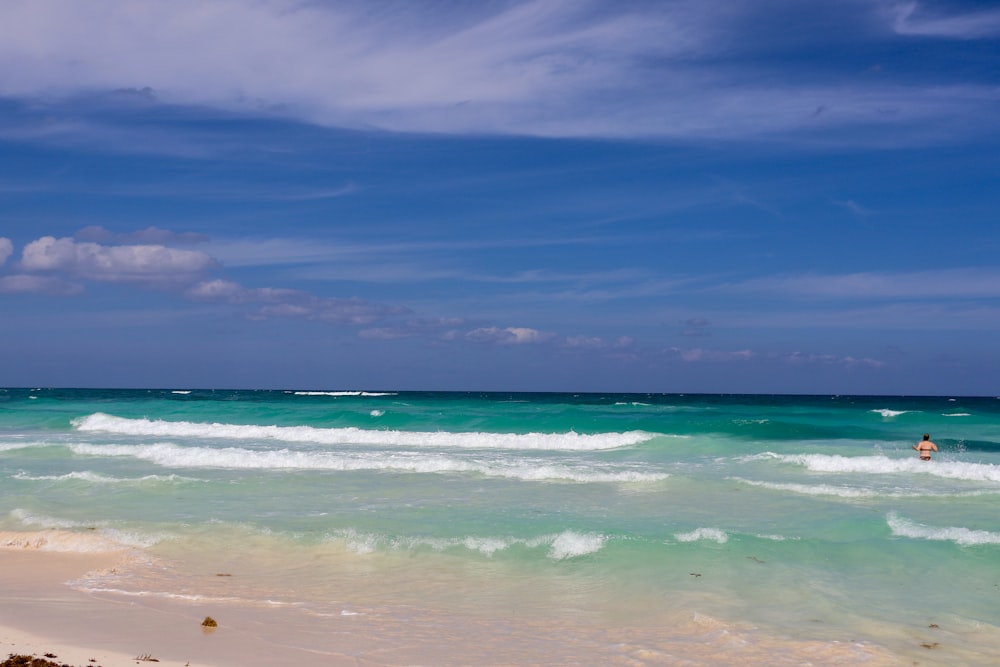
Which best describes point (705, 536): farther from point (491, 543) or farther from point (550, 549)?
point (491, 543)

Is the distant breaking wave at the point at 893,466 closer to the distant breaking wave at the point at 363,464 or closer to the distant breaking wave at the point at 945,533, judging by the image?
the distant breaking wave at the point at 363,464

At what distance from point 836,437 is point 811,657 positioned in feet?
87.6

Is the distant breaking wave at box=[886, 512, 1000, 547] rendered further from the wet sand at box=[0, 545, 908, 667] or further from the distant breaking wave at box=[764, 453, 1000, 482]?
the distant breaking wave at box=[764, 453, 1000, 482]

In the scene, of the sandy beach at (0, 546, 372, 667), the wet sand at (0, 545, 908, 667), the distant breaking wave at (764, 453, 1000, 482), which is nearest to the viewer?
the sandy beach at (0, 546, 372, 667)

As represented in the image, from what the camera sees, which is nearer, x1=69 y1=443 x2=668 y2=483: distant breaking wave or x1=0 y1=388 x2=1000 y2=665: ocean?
x1=0 y1=388 x2=1000 y2=665: ocean

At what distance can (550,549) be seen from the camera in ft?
35.3

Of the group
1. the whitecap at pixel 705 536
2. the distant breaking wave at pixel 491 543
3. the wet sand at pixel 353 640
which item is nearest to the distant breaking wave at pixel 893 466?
the whitecap at pixel 705 536

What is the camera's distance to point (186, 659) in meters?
6.71

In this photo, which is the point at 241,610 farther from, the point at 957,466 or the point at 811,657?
the point at 957,466

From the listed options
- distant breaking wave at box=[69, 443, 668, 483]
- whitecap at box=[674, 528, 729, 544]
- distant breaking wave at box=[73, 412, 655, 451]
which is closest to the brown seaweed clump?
whitecap at box=[674, 528, 729, 544]

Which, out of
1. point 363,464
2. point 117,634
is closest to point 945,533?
point 117,634

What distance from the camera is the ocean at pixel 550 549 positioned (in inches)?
301

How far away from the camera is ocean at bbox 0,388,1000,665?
7.65 metres

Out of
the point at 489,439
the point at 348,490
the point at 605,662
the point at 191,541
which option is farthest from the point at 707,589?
the point at 489,439
